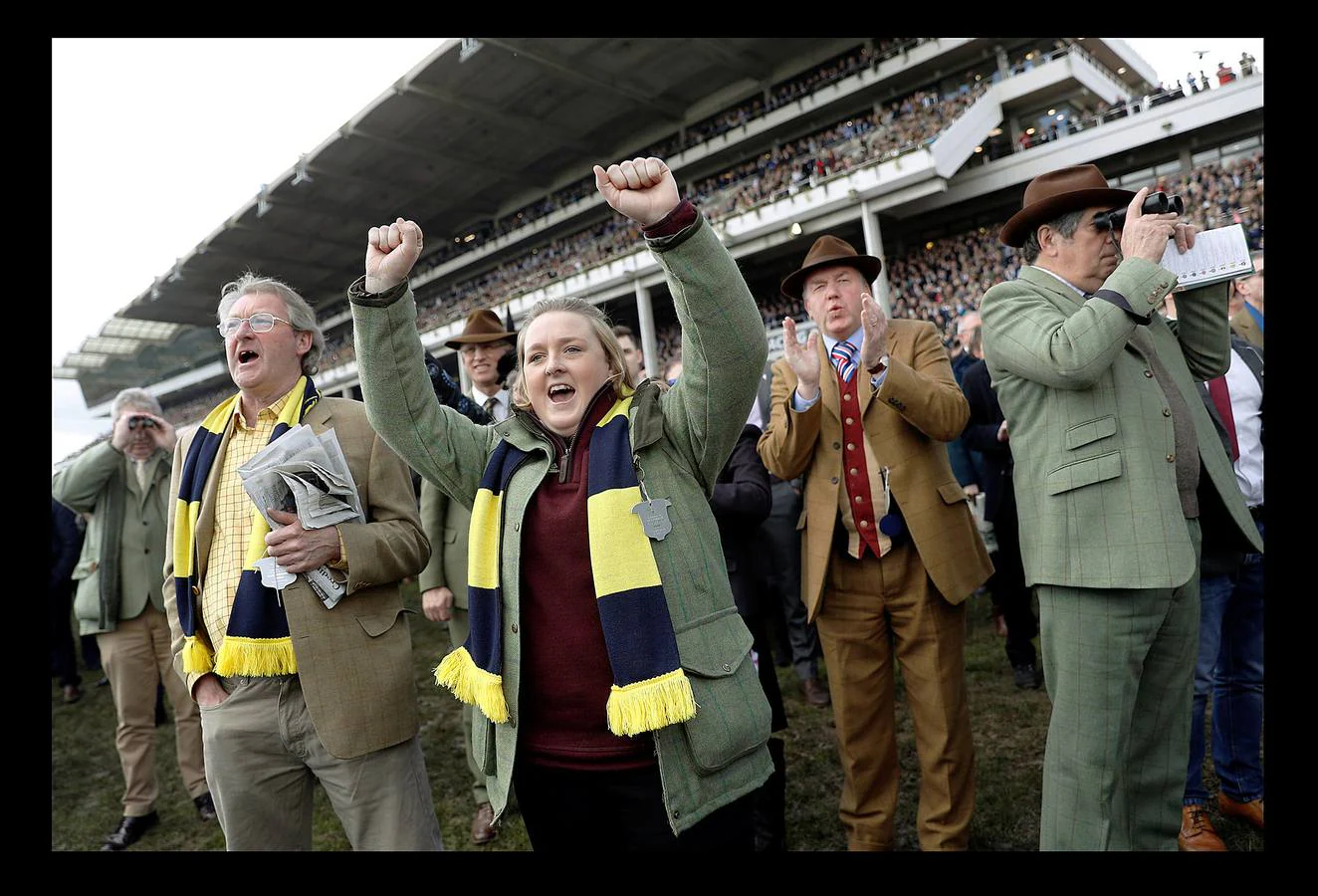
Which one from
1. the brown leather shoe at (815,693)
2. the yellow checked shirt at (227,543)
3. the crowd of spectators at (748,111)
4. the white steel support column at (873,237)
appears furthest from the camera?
the crowd of spectators at (748,111)

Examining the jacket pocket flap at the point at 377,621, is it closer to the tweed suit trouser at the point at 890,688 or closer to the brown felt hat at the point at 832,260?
the tweed suit trouser at the point at 890,688

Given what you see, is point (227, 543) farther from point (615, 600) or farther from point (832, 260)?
point (832, 260)

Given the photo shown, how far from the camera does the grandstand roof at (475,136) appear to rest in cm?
2359

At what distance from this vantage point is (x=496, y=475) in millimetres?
1898

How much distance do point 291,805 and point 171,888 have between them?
0.75 m

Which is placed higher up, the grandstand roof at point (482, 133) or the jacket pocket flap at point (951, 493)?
the grandstand roof at point (482, 133)

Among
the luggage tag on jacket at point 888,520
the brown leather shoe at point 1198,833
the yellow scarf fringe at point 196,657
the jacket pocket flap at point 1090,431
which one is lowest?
the brown leather shoe at point 1198,833

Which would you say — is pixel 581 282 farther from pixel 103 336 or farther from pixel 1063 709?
pixel 103 336

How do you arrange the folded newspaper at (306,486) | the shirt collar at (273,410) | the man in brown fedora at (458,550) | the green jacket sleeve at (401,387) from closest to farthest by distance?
the green jacket sleeve at (401,387) → the folded newspaper at (306,486) → the shirt collar at (273,410) → the man in brown fedora at (458,550)

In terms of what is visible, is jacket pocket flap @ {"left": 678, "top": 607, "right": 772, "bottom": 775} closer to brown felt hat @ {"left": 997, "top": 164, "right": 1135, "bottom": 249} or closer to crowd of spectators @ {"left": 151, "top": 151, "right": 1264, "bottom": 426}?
brown felt hat @ {"left": 997, "top": 164, "right": 1135, "bottom": 249}

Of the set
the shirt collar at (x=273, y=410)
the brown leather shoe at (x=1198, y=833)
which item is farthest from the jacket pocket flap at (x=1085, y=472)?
the shirt collar at (x=273, y=410)

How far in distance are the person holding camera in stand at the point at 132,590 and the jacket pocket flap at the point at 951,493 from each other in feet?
12.3

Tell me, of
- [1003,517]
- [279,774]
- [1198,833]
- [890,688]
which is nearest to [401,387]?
[279,774]
